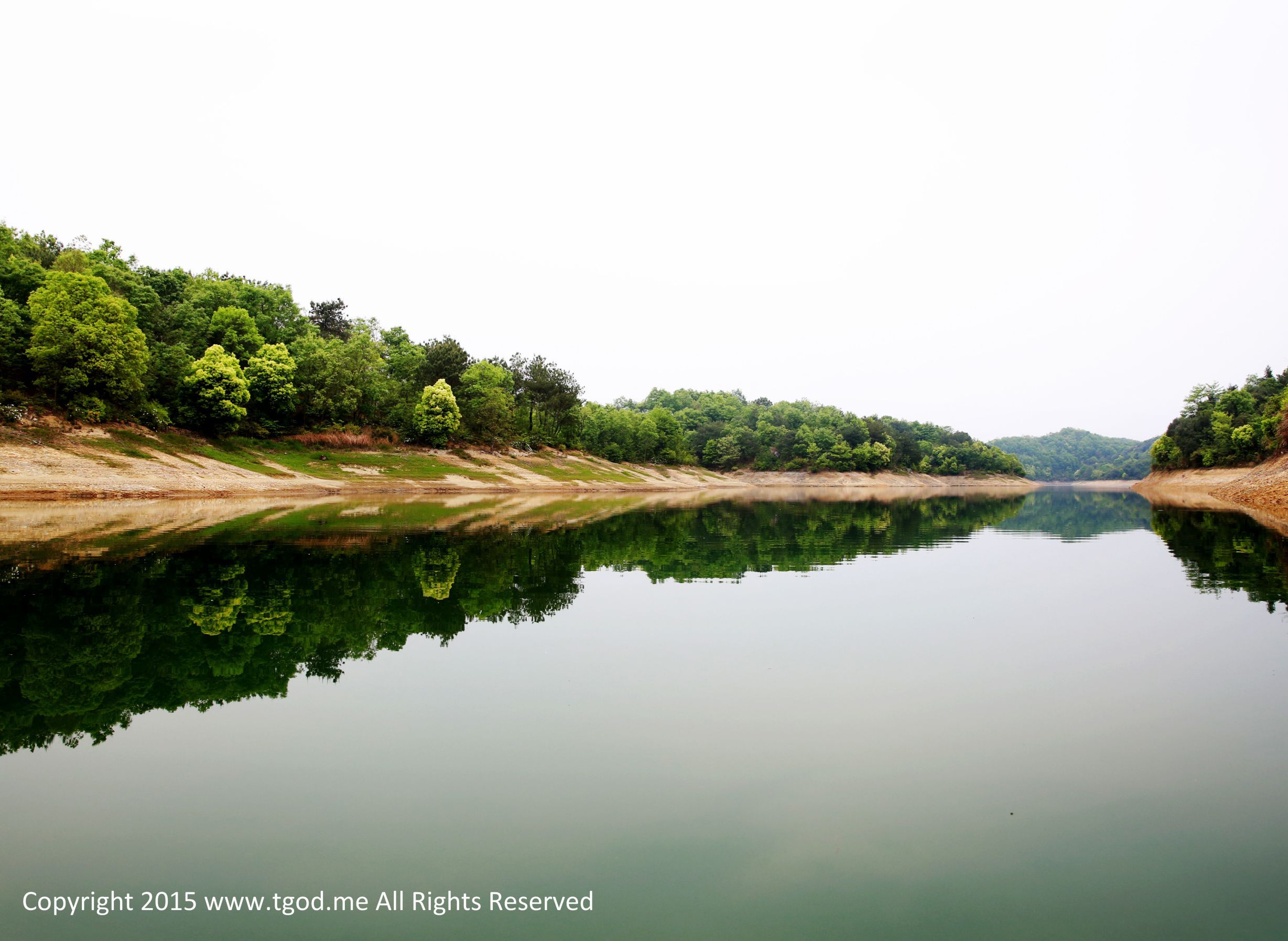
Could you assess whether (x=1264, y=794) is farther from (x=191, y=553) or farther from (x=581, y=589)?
(x=191, y=553)

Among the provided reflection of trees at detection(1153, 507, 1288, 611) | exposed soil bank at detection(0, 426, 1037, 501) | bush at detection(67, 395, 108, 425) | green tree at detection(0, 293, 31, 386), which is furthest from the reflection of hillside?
green tree at detection(0, 293, 31, 386)

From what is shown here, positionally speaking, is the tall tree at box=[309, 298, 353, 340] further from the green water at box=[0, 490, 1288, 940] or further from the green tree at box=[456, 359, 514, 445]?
the green water at box=[0, 490, 1288, 940]

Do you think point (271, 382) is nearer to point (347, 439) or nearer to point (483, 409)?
point (347, 439)

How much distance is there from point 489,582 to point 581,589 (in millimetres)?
2687

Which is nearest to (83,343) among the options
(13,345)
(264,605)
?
(13,345)

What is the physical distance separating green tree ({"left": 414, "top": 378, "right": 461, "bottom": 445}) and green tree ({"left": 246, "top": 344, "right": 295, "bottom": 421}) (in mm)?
14224

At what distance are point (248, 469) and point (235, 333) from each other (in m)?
19.6

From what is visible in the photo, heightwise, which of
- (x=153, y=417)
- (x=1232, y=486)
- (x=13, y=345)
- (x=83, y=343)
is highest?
(x=83, y=343)

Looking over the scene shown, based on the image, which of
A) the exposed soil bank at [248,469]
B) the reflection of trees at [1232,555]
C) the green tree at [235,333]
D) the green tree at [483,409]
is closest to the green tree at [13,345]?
the exposed soil bank at [248,469]

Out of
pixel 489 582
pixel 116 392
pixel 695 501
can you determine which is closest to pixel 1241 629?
pixel 489 582

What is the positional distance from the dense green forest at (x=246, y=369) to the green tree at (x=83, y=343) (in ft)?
0.32

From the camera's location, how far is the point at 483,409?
8744 centimetres

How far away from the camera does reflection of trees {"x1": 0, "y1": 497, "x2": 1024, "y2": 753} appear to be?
925 cm

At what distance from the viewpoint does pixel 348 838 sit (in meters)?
5.68
